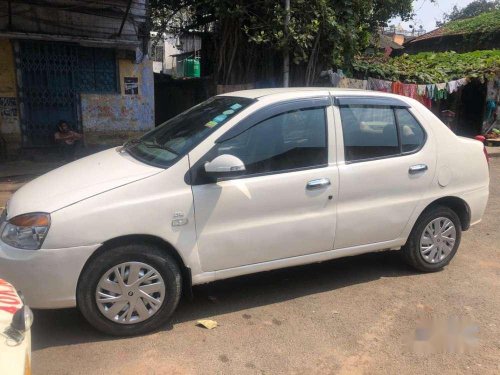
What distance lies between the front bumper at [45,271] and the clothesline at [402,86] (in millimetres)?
9259

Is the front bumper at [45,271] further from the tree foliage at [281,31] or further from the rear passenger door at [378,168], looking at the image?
the tree foliage at [281,31]

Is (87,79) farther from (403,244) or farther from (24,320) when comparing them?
(24,320)

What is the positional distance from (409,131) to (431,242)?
108cm

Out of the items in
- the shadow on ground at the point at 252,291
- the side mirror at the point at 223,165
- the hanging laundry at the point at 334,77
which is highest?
the hanging laundry at the point at 334,77

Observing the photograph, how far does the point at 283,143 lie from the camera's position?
3.66 metres

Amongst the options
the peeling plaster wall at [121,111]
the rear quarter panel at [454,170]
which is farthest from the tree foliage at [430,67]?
the rear quarter panel at [454,170]

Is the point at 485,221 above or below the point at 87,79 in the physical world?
below

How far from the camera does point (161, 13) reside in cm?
1361

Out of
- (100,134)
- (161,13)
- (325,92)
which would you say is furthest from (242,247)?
(161,13)

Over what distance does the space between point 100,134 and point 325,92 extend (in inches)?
309

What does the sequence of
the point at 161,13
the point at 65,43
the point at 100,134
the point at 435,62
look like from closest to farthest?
1. the point at 65,43
2. the point at 100,134
3. the point at 161,13
4. the point at 435,62

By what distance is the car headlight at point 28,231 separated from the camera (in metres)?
2.97

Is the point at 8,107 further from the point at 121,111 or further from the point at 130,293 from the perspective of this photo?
the point at 130,293

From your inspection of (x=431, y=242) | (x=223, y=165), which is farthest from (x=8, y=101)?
(x=431, y=242)
